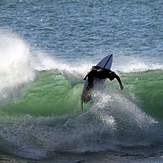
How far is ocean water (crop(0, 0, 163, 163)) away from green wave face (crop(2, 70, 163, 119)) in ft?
0.10

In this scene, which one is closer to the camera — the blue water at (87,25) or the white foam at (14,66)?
the white foam at (14,66)

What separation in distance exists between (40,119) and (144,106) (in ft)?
10.9

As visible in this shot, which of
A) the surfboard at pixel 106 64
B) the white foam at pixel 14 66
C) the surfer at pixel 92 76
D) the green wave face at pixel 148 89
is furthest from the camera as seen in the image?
the white foam at pixel 14 66

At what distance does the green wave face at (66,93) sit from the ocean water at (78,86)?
0.10 feet

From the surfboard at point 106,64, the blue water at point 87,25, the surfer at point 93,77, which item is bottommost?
the surfer at point 93,77

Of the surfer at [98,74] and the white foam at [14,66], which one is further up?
the white foam at [14,66]

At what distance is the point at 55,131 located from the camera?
16.0m

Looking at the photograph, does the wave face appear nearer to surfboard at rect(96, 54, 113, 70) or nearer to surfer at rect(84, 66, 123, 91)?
surfer at rect(84, 66, 123, 91)

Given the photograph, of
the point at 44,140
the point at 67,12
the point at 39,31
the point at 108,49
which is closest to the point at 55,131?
the point at 44,140

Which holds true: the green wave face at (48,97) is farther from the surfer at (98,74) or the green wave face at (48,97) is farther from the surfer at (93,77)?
the surfer at (98,74)

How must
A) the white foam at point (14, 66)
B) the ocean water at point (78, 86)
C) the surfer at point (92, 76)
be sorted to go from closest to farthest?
the ocean water at point (78, 86) → the surfer at point (92, 76) → the white foam at point (14, 66)

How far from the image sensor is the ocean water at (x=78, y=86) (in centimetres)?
1528

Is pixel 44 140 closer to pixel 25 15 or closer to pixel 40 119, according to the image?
pixel 40 119

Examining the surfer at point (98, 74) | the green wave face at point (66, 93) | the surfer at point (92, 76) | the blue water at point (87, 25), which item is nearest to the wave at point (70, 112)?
the green wave face at point (66, 93)
